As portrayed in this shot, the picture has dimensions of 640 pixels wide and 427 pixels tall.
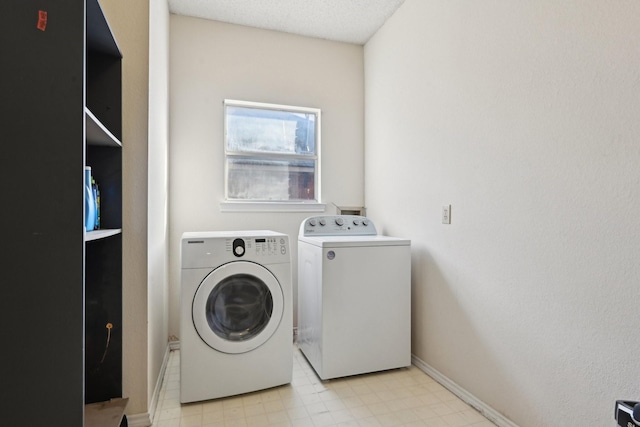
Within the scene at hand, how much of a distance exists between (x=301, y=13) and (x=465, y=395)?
2.86m

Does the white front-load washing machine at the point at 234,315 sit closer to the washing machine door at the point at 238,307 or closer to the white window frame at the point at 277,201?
the washing machine door at the point at 238,307

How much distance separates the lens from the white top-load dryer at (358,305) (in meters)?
2.09

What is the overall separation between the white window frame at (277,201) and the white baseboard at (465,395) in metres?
1.46

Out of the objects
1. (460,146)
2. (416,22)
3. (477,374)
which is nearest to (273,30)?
(416,22)

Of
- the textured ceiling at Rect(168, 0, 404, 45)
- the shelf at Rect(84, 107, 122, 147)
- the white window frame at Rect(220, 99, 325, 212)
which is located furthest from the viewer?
the white window frame at Rect(220, 99, 325, 212)

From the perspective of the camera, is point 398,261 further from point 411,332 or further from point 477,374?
point 477,374

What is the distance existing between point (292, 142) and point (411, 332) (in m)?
1.85

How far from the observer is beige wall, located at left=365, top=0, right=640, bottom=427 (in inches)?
47.1

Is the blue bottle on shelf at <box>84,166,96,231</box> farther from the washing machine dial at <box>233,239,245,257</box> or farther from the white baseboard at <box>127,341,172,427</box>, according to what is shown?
the white baseboard at <box>127,341,172,427</box>

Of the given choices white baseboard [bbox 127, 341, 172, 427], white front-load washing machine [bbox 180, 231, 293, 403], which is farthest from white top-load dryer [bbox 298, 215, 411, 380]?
white baseboard [bbox 127, 341, 172, 427]
